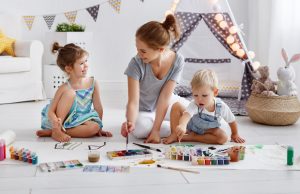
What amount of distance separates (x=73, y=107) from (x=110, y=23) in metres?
1.95

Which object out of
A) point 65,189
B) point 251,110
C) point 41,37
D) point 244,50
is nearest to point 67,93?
point 65,189

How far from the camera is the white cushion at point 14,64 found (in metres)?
3.27

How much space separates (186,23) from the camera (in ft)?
11.4

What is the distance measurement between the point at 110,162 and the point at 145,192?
14.1 inches

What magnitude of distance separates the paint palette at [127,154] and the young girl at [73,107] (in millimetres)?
394

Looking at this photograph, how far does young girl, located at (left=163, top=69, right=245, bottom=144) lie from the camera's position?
2.04m

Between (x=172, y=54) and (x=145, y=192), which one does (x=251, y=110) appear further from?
(x=145, y=192)

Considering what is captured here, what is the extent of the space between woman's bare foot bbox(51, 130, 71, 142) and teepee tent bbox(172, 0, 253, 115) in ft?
4.51

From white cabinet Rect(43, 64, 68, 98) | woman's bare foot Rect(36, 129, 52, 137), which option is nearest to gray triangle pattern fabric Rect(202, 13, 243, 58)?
white cabinet Rect(43, 64, 68, 98)

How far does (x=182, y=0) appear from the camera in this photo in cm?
346

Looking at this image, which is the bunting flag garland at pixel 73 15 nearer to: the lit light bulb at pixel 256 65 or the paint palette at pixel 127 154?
the lit light bulb at pixel 256 65

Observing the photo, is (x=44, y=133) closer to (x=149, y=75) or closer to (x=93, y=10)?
(x=149, y=75)

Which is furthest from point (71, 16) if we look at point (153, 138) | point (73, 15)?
point (153, 138)

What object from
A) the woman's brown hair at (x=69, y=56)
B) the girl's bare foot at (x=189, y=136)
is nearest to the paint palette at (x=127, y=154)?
the girl's bare foot at (x=189, y=136)
